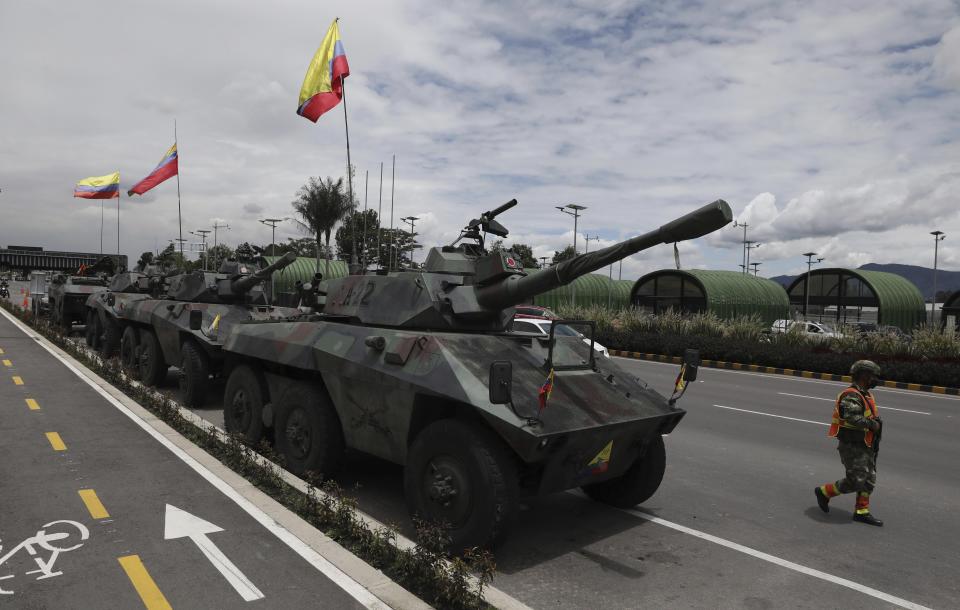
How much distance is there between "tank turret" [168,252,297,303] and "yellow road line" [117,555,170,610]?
7.90 metres

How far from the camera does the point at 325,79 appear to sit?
12.5 m

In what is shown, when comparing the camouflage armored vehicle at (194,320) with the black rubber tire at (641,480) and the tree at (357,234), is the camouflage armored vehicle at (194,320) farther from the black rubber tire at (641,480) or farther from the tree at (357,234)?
the tree at (357,234)

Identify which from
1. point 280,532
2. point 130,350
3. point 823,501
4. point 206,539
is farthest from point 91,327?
point 823,501

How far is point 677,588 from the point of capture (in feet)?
15.4

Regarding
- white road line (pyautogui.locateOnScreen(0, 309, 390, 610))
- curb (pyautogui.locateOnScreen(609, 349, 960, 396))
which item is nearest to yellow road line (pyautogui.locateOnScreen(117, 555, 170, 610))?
white road line (pyautogui.locateOnScreen(0, 309, 390, 610))

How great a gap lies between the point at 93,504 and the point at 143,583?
1827mm

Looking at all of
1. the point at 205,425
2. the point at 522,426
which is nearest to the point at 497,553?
the point at 522,426

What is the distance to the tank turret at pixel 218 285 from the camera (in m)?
12.7

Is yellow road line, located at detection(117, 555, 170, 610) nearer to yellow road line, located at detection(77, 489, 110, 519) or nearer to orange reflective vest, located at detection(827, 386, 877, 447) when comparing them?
yellow road line, located at detection(77, 489, 110, 519)

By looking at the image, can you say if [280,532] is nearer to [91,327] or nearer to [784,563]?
[784,563]

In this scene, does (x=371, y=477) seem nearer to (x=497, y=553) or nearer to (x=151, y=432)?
(x=497, y=553)

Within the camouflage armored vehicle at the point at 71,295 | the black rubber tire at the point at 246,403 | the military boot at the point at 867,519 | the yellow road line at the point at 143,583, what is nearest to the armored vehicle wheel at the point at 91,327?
the camouflage armored vehicle at the point at 71,295

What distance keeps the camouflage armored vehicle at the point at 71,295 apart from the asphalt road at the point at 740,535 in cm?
1766

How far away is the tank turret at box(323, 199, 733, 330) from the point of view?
19.5 ft
